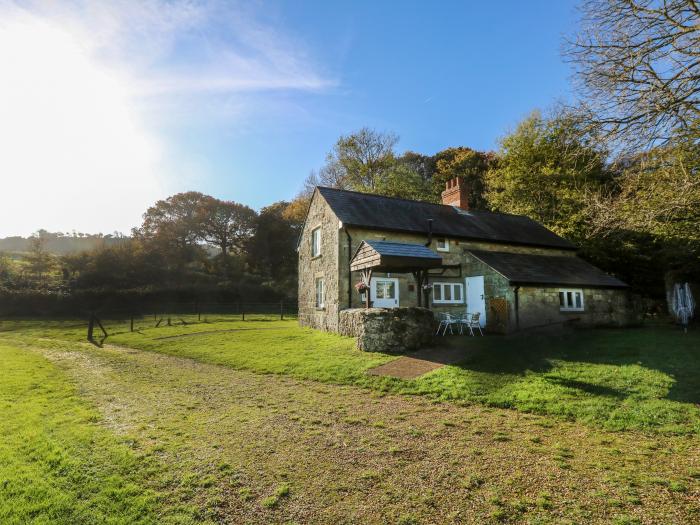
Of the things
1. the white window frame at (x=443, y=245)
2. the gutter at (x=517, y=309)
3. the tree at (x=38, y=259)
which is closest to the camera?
the gutter at (x=517, y=309)

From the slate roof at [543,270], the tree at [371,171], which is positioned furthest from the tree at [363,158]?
the slate roof at [543,270]

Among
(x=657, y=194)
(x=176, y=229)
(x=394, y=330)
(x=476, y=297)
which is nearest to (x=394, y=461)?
(x=394, y=330)

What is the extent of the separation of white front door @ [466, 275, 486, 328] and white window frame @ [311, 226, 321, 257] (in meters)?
7.48

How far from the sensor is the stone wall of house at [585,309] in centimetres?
1600

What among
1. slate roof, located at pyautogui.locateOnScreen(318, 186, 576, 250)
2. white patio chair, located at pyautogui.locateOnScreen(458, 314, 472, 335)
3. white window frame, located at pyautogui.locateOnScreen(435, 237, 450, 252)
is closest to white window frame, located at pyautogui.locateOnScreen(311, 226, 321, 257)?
slate roof, located at pyautogui.locateOnScreen(318, 186, 576, 250)

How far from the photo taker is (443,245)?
18828 millimetres

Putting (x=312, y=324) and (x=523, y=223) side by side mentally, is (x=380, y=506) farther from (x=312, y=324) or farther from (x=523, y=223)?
(x=523, y=223)

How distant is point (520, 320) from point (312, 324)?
9726mm

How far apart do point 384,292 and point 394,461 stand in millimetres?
12036

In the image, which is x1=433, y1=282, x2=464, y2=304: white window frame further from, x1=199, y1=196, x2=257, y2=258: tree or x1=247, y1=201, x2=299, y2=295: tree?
x1=199, y1=196, x2=257, y2=258: tree

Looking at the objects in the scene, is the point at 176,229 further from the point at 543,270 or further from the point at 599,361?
the point at 599,361

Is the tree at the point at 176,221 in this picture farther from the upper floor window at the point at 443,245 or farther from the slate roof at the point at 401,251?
the slate roof at the point at 401,251

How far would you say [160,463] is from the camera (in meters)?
4.92

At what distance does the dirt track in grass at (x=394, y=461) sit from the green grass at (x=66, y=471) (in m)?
0.37
